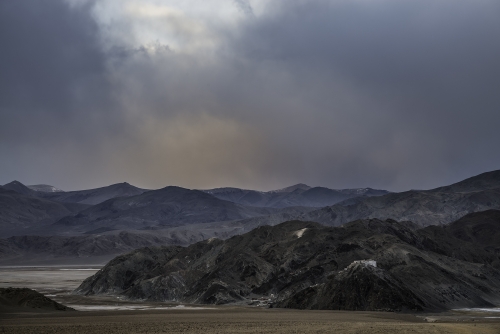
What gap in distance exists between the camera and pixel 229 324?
165 ft

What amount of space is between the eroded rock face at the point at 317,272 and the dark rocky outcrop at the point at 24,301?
29.1 meters

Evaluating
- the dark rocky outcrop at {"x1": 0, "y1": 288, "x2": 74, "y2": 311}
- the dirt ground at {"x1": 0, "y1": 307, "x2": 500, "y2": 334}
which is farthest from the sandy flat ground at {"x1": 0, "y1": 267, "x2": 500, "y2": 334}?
the dark rocky outcrop at {"x1": 0, "y1": 288, "x2": 74, "y2": 311}

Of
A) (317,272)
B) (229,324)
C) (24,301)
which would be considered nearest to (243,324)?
(229,324)

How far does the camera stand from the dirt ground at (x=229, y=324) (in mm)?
44688

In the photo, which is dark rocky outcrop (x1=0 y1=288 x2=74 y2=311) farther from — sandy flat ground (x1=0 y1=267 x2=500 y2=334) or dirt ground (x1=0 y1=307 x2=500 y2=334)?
dirt ground (x1=0 y1=307 x2=500 y2=334)

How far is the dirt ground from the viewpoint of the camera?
147 feet

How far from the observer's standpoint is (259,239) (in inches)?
5143

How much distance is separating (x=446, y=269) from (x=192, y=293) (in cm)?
4524

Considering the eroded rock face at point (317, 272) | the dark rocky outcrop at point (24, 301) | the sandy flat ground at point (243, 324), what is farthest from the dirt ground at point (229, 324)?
the eroded rock face at point (317, 272)

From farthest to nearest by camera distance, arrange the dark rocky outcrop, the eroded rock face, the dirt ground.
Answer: the eroded rock face
the dark rocky outcrop
the dirt ground

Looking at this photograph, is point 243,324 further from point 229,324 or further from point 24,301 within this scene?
A: point 24,301

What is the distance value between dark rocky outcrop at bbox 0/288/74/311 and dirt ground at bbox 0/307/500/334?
175 inches

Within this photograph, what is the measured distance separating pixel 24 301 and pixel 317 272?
49109mm

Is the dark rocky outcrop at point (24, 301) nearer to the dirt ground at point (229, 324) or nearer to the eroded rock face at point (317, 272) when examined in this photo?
the dirt ground at point (229, 324)
